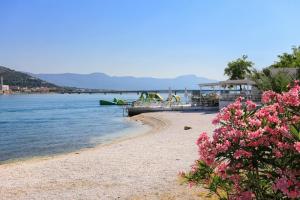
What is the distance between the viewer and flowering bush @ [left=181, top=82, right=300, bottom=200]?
4.25m

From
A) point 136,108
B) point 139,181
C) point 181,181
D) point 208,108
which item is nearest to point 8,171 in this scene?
point 139,181

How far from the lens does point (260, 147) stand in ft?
14.7

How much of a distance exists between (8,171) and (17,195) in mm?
3714

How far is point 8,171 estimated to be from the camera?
12.9 m

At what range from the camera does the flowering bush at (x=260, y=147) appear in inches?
167

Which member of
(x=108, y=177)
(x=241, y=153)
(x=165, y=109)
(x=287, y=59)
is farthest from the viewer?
(x=287, y=59)

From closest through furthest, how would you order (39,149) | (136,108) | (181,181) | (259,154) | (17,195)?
(259,154)
(17,195)
(181,181)
(39,149)
(136,108)

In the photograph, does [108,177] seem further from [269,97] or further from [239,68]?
[239,68]

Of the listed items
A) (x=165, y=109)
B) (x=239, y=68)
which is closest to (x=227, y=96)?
(x=165, y=109)

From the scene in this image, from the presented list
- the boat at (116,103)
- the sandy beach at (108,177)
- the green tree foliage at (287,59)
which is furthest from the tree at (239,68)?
the sandy beach at (108,177)

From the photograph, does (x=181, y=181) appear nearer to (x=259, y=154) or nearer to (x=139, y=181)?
(x=139, y=181)

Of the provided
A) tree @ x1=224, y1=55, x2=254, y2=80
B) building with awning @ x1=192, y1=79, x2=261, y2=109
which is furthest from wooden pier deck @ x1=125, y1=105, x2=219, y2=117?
tree @ x1=224, y1=55, x2=254, y2=80

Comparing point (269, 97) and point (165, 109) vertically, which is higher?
point (269, 97)

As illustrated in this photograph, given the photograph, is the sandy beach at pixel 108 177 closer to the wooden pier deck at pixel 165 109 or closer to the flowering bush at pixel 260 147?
the flowering bush at pixel 260 147
